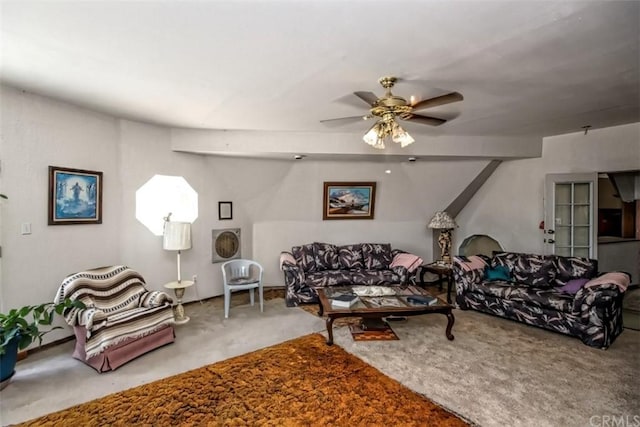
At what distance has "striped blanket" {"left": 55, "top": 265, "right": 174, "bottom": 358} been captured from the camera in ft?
8.91

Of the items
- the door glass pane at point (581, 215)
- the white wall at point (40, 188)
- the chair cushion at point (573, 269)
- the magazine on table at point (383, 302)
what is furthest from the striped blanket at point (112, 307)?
the door glass pane at point (581, 215)

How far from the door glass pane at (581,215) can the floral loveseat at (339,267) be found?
92.8 inches

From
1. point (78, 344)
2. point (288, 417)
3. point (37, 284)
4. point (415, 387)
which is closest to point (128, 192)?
point (37, 284)

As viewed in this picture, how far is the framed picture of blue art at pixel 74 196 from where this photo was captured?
322 cm

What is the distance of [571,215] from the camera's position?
4.67 m

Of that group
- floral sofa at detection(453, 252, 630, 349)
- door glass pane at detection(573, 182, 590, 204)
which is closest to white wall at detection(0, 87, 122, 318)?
floral sofa at detection(453, 252, 630, 349)

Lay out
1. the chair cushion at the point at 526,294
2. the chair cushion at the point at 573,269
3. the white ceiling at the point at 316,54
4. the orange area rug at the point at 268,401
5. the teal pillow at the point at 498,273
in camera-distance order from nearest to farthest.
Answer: the white ceiling at the point at 316,54 < the orange area rug at the point at 268,401 < the chair cushion at the point at 526,294 < the chair cushion at the point at 573,269 < the teal pillow at the point at 498,273

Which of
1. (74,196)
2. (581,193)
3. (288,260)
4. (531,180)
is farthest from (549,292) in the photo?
(74,196)

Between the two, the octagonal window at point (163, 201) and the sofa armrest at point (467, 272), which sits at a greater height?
the octagonal window at point (163, 201)

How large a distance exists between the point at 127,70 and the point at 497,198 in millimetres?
5799

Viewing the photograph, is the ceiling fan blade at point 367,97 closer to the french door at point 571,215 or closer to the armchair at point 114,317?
the armchair at point 114,317

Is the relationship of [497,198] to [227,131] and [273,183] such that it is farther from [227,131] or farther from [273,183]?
[227,131]

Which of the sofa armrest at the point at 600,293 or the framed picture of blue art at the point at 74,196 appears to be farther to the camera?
the framed picture of blue art at the point at 74,196

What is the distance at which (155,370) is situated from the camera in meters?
2.73
